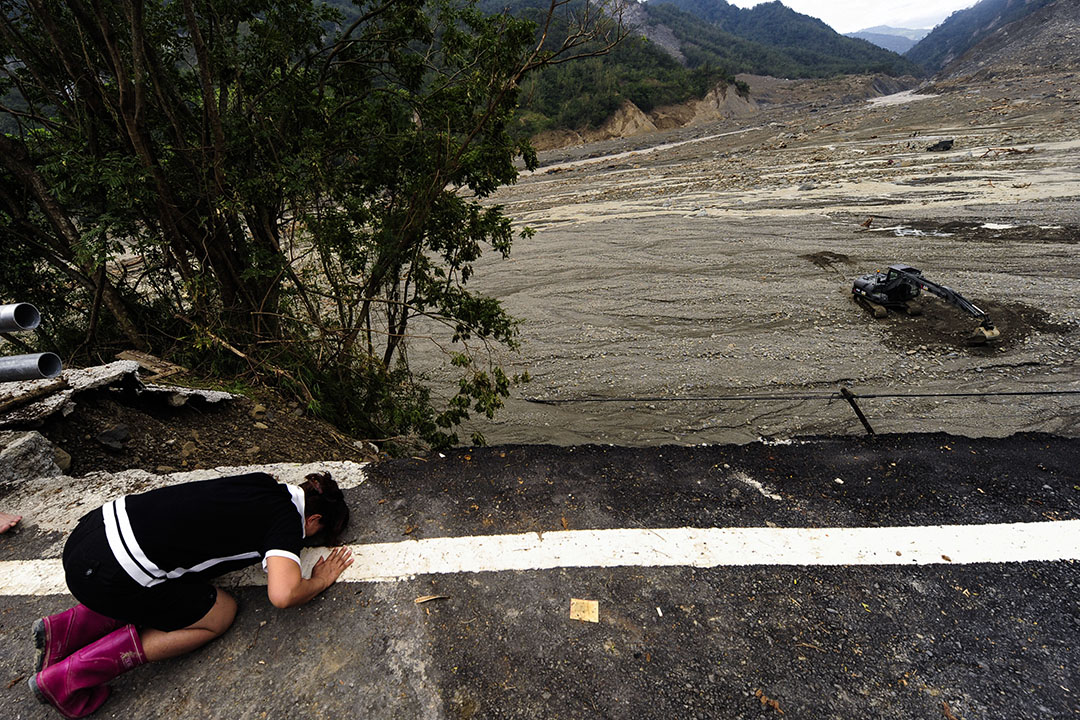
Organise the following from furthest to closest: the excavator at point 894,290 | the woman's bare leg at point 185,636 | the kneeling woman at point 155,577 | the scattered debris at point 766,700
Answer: the excavator at point 894,290, the woman's bare leg at point 185,636, the kneeling woman at point 155,577, the scattered debris at point 766,700

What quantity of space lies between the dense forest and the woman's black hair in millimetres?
127051

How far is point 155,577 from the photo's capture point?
2.04m

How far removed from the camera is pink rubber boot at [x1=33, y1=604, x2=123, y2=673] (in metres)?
1.97

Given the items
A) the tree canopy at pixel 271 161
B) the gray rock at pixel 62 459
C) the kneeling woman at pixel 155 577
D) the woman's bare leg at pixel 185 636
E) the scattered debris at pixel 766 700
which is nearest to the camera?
the scattered debris at pixel 766 700

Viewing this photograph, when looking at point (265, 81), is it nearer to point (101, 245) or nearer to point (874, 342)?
point (101, 245)

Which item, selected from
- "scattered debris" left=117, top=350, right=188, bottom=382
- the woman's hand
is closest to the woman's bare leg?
the woman's hand

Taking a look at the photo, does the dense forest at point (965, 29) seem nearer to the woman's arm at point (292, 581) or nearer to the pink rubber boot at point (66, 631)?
the woman's arm at point (292, 581)

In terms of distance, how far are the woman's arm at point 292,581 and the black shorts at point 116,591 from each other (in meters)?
0.29

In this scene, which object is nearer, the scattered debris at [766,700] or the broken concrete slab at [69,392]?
the scattered debris at [766,700]

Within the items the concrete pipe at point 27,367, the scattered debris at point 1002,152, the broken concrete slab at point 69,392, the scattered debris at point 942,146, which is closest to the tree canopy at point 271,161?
the broken concrete slab at point 69,392

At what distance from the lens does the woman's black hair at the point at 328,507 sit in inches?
100

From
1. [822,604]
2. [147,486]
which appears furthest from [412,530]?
[822,604]

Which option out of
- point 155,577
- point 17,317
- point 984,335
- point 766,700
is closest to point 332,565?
point 155,577

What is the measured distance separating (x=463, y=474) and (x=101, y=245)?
325 cm
